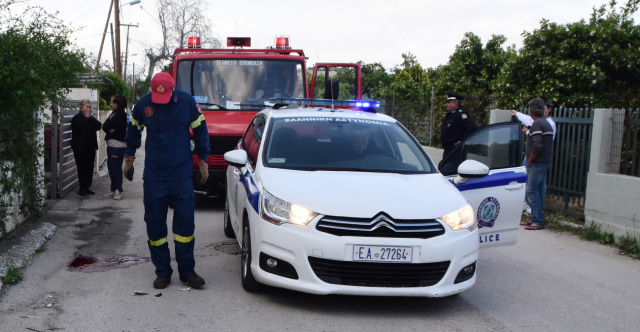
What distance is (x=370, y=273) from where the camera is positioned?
214 inches

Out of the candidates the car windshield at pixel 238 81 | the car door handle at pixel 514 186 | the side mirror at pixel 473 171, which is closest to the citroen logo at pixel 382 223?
the side mirror at pixel 473 171

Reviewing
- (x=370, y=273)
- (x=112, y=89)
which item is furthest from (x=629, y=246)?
(x=112, y=89)

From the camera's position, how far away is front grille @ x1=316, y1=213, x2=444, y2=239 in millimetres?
5379

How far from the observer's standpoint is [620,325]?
5.60m

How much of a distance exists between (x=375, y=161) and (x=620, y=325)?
2456 mm

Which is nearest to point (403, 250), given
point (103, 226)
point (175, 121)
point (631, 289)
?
point (175, 121)

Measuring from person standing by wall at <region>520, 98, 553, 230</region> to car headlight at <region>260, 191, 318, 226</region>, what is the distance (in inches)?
222

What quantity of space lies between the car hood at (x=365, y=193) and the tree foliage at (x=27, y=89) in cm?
304

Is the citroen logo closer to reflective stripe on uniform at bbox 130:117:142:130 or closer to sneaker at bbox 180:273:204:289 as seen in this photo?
sneaker at bbox 180:273:204:289

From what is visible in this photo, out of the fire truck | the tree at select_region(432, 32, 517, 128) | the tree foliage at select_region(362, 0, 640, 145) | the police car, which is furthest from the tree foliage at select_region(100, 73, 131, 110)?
the police car

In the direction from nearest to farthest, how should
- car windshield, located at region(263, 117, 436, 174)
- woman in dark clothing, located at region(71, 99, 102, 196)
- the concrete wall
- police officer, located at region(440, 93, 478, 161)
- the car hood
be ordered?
the car hood < car windshield, located at region(263, 117, 436, 174) < the concrete wall < police officer, located at region(440, 93, 478, 161) < woman in dark clothing, located at region(71, 99, 102, 196)

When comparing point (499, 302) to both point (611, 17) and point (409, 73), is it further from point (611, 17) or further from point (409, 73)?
point (409, 73)

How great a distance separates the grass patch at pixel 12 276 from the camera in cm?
627

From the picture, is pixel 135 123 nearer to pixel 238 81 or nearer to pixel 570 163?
pixel 238 81
